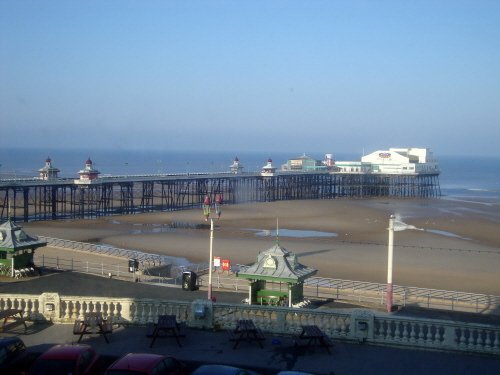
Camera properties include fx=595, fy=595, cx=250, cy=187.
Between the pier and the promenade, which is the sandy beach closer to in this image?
the pier

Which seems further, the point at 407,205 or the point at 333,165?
the point at 333,165

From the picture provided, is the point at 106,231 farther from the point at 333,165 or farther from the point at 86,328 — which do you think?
the point at 333,165

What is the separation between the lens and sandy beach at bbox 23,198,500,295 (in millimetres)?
27109

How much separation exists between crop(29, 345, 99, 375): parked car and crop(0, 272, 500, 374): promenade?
104 cm

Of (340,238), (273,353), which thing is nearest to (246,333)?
(273,353)

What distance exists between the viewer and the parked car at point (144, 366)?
7500 millimetres

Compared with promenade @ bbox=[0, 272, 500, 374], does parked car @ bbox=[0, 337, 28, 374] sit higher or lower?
higher

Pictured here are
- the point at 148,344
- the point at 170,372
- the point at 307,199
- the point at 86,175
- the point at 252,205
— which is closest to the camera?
the point at 170,372

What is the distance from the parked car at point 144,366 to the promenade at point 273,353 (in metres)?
0.98

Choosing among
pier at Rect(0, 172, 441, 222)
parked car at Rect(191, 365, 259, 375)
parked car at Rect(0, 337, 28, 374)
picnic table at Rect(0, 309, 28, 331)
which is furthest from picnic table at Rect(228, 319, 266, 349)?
pier at Rect(0, 172, 441, 222)

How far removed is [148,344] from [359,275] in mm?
17060

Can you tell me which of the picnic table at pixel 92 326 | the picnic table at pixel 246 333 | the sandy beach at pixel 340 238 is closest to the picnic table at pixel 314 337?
the picnic table at pixel 246 333

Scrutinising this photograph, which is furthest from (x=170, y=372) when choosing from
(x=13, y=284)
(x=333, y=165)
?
(x=333, y=165)

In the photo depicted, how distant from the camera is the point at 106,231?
40.2 metres
